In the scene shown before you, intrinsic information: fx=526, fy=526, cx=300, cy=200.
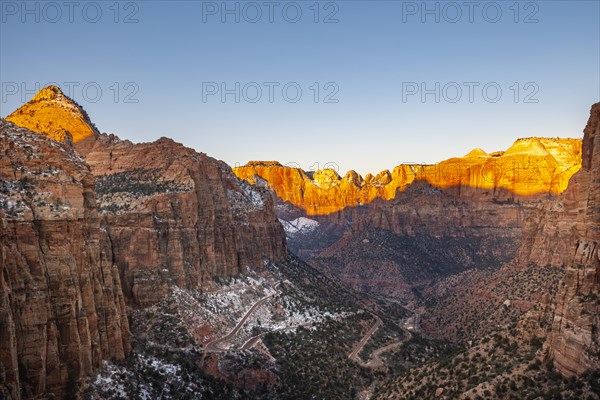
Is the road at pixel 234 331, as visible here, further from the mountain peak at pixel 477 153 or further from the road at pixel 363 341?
the mountain peak at pixel 477 153

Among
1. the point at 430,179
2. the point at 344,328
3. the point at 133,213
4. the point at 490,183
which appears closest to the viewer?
the point at 133,213

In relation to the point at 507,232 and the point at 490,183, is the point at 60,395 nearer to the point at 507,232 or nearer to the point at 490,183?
the point at 507,232

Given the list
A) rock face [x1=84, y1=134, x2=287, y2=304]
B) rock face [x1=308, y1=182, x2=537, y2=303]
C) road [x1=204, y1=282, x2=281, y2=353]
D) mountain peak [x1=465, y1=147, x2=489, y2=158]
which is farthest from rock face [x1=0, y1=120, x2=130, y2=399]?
mountain peak [x1=465, y1=147, x2=489, y2=158]

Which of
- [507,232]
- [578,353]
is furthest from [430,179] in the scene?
[578,353]

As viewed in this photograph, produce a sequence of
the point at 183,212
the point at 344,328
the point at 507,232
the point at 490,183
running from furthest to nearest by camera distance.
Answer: the point at 490,183
the point at 507,232
the point at 344,328
the point at 183,212

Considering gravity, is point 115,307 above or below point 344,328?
above

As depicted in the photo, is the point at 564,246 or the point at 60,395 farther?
the point at 564,246

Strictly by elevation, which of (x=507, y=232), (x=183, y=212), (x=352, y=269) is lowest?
(x=352, y=269)

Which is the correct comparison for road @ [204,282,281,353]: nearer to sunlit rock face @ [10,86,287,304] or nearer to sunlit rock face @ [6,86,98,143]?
sunlit rock face @ [10,86,287,304]
